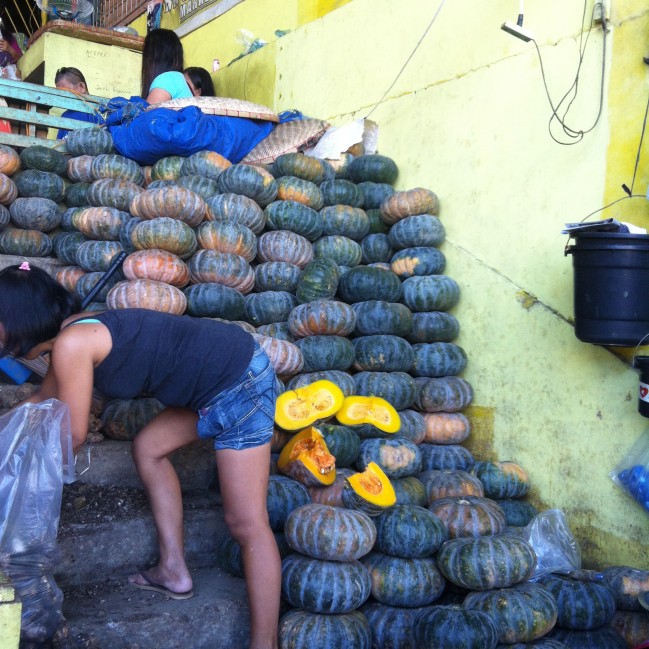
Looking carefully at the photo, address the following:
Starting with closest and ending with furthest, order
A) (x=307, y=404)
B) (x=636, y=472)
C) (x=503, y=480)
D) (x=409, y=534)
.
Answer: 1. (x=409, y=534)
2. (x=636, y=472)
3. (x=307, y=404)
4. (x=503, y=480)

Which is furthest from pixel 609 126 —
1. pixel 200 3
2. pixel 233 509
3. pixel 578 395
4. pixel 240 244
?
pixel 200 3

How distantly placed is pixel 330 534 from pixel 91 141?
4141 millimetres

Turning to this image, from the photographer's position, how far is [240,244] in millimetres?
5039

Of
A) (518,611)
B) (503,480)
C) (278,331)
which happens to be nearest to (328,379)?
(278,331)

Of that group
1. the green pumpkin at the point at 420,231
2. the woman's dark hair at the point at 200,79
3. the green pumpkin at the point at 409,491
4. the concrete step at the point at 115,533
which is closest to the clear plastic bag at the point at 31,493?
the concrete step at the point at 115,533

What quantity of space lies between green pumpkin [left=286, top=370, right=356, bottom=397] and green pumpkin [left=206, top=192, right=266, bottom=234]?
4.50 ft

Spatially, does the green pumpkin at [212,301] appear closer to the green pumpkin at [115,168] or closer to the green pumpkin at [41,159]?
the green pumpkin at [115,168]

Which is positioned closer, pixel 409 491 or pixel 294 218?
pixel 409 491

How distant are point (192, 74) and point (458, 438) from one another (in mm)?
4878

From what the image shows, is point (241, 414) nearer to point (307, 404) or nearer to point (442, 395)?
point (307, 404)

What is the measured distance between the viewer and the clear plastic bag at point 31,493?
2361mm

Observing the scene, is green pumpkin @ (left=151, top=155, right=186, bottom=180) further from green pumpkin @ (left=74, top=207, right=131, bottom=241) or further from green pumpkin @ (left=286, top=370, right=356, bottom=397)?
green pumpkin @ (left=286, top=370, right=356, bottom=397)

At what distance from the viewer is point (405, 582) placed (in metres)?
3.30

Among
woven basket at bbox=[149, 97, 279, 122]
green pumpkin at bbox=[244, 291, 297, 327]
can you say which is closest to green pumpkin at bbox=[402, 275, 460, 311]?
green pumpkin at bbox=[244, 291, 297, 327]
